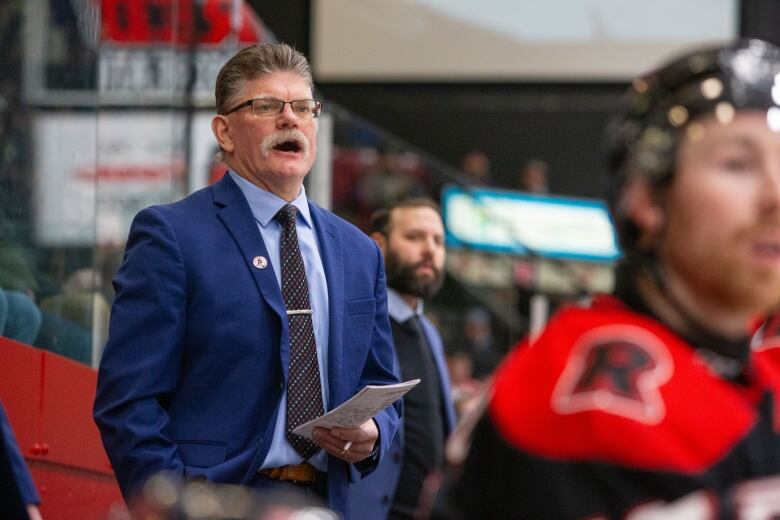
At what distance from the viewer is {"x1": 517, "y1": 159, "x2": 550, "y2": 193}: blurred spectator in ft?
48.0

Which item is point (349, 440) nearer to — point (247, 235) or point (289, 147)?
point (247, 235)

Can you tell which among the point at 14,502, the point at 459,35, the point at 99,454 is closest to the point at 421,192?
the point at 459,35

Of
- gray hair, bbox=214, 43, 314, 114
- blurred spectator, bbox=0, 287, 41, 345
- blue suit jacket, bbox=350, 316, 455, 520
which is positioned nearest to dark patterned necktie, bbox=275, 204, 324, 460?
gray hair, bbox=214, 43, 314, 114

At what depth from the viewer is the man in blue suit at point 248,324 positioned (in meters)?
2.88

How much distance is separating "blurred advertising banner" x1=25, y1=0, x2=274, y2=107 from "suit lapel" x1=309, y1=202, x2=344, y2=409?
1.41m

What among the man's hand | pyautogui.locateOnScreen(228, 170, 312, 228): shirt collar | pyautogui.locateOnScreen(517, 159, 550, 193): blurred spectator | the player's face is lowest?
pyautogui.locateOnScreen(517, 159, 550, 193): blurred spectator

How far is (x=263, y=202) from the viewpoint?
314 centimetres

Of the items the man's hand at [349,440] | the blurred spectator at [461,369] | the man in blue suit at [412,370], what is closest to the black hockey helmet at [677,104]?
the man's hand at [349,440]

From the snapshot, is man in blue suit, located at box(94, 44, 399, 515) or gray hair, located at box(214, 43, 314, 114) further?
gray hair, located at box(214, 43, 314, 114)

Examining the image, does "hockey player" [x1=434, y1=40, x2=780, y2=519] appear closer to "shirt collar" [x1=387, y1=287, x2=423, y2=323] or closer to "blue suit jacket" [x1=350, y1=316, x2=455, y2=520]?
"blue suit jacket" [x1=350, y1=316, x2=455, y2=520]

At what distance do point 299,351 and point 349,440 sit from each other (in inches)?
7.8

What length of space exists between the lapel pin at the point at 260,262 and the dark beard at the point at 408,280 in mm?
2018

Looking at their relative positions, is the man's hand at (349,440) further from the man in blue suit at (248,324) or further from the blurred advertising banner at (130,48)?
the blurred advertising banner at (130,48)

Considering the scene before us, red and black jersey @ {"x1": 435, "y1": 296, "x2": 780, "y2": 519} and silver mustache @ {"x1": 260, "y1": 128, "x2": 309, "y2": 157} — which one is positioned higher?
silver mustache @ {"x1": 260, "y1": 128, "x2": 309, "y2": 157}
